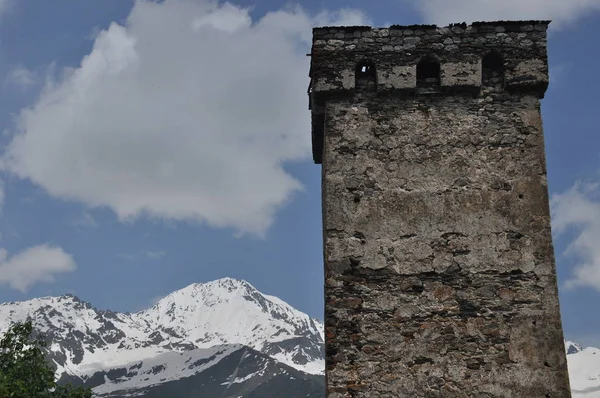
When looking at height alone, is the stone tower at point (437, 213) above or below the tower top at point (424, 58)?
below

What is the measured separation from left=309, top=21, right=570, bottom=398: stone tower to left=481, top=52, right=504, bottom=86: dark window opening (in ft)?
0.06

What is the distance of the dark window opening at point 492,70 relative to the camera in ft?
33.0

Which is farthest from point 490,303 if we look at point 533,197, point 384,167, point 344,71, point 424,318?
point 344,71

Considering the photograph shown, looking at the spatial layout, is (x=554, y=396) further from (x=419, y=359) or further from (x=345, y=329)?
(x=345, y=329)

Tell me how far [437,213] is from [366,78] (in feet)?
6.69

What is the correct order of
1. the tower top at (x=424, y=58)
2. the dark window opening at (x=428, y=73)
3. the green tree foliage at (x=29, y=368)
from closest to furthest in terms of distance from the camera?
1. the tower top at (x=424, y=58)
2. the dark window opening at (x=428, y=73)
3. the green tree foliage at (x=29, y=368)

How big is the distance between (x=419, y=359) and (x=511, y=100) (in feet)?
11.7

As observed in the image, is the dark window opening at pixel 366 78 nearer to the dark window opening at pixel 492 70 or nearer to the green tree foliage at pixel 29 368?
the dark window opening at pixel 492 70

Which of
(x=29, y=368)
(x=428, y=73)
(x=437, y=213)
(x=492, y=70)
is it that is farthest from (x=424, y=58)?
(x=29, y=368)

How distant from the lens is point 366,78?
399 inches

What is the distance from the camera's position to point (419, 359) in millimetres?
8984

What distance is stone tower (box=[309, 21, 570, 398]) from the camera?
8.98m

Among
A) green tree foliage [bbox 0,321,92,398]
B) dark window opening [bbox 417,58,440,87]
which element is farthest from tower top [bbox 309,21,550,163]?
green tree foliage [bbox 0,321,92,398]

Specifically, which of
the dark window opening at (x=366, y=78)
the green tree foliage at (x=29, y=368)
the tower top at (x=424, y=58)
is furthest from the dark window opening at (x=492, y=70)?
the green tree foliage at (x=29, y=368)
